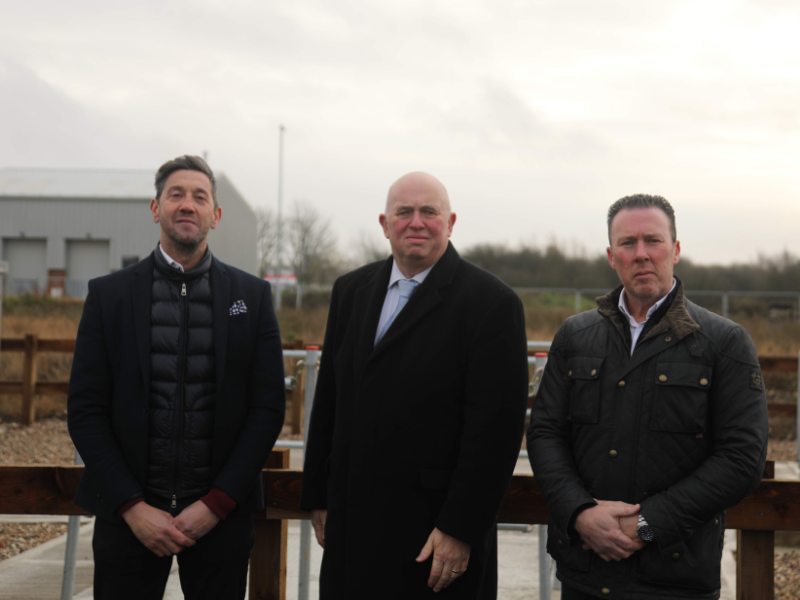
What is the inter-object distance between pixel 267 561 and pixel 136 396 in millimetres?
801

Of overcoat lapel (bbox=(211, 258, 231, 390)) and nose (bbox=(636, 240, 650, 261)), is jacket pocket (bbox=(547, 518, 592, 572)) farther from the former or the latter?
overcoat lapel (bbox=(211, 258, 231, 390))

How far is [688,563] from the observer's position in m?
1.99

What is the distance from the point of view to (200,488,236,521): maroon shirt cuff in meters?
2.24

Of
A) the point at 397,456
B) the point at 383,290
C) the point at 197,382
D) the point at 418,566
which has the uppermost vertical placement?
the point at 383,290

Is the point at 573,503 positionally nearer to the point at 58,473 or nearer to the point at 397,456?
the point at 397,456

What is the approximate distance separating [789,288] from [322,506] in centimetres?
2602

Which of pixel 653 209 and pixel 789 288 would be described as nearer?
pixel 653 209

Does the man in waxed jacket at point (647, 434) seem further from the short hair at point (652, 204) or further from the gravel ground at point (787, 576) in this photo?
the gravel ground at point (787, 576)

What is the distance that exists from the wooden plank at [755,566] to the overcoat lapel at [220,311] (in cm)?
178

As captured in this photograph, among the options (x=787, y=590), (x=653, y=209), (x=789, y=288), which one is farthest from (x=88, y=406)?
(x=789, y=288)

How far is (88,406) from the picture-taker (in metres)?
2.30

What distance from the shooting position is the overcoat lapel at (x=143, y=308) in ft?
7.54

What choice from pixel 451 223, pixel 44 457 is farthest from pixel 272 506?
pixel 44 457

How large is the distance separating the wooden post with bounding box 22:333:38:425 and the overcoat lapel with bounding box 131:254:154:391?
740cm
